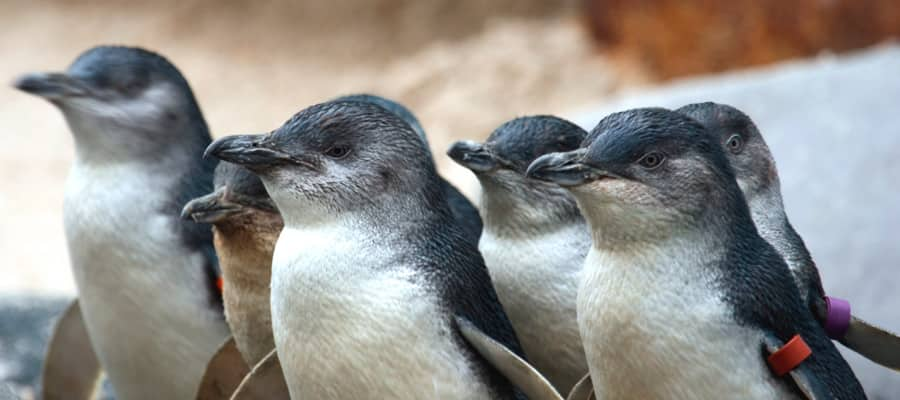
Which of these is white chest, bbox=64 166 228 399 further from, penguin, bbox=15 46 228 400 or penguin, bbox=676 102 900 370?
penguin, bbox=676 102 900 370

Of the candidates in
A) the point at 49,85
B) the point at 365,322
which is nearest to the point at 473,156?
the point at 365,322

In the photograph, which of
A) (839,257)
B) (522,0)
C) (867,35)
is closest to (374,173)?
(839,257)

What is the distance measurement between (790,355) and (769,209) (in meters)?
0.37

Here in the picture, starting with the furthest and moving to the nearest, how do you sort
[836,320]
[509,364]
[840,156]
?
[840,156] → [836,320] → [509,364]

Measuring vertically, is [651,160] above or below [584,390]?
above

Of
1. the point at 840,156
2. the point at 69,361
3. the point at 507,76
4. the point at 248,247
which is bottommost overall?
the point at 507,76

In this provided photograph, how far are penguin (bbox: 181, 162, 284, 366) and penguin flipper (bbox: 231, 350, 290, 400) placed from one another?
0.07m

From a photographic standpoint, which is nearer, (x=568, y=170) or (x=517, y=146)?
(x=568, y=170)

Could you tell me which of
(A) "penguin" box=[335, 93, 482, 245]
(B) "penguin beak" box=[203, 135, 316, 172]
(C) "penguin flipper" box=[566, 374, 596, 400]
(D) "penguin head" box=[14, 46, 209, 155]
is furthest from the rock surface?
(B) "penguin beak" box=[203, 135, 316, 172]

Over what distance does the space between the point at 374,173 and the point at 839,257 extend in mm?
2243

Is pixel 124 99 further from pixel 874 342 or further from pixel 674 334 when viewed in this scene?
pixel 874 342

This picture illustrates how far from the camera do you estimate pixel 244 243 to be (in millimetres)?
2072

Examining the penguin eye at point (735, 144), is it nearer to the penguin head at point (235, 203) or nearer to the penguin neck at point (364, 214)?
the penguin neck at point (364, 214)

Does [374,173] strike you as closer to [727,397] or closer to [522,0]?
[727,397]
